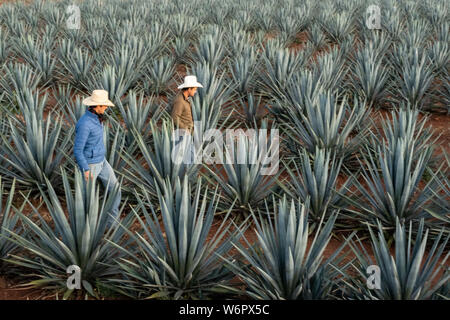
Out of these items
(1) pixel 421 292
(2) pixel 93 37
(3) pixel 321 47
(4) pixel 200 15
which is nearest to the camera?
(1) pixel 421 292

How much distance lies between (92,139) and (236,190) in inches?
47.3

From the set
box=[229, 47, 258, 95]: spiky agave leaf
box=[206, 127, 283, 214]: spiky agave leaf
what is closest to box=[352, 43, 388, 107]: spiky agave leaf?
box=[229, 47, 258, 95]: spiky agave leaf

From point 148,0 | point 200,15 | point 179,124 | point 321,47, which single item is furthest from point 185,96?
point 148,0

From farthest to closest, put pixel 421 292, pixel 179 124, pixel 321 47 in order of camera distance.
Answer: pixel 321 47
pixel 179 124
pixel 421 292

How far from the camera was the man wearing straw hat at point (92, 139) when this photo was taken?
131 inches

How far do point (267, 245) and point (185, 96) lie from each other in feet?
6.76

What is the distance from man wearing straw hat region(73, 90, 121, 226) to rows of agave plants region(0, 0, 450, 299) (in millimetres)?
213

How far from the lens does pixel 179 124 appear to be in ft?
14.1

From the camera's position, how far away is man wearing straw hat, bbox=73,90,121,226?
3.32m

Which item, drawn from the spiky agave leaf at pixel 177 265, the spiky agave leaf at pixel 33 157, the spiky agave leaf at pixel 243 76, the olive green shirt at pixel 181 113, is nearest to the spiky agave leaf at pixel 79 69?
the spiky agave leaf at pixel 243 76

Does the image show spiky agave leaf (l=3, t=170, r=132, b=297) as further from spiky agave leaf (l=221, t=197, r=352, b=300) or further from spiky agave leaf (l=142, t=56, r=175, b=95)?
spiky agave leaf (l=142, t=56, r=175, b=95)

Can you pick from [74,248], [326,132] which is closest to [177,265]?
[74,248]

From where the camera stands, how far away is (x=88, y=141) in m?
3.39
